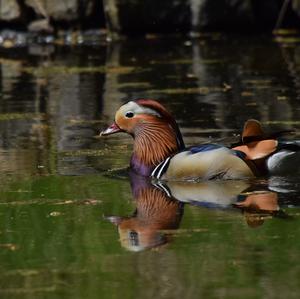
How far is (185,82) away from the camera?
16266 millimetres

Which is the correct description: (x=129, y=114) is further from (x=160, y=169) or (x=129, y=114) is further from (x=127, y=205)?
(x=127, y=205)

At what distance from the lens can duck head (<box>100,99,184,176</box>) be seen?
9.87 meters

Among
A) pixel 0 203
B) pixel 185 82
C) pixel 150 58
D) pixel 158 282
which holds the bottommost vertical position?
pixel 158 282

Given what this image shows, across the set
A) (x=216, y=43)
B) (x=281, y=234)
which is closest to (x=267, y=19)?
(x=216, y=43)

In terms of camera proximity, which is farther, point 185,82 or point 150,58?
point 150,58

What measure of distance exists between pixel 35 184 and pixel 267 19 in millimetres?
12966

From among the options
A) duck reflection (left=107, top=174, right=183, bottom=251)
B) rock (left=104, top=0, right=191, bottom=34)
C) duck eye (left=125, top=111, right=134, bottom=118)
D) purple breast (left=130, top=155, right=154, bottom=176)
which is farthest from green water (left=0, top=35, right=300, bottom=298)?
rock (left=104, top=0, right=191, bottom=34)

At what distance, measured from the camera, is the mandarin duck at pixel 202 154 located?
30.7 feet

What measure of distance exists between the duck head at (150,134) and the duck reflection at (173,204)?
0.15 m

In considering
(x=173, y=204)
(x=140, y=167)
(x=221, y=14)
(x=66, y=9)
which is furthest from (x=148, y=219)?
(x=66, y=9)

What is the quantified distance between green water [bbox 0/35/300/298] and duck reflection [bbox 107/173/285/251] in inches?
0.5

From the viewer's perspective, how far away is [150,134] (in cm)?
995

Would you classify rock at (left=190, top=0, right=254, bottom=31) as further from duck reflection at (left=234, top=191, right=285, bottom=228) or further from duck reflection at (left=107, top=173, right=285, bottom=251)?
duck reflection at (left=234, top=191, right=285, bottom=228)

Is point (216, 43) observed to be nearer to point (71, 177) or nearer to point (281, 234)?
point (71, 177)
